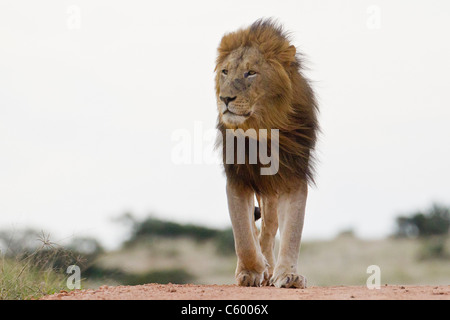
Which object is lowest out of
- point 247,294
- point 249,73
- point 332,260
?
point 332,260

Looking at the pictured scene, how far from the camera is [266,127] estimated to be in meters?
6.42

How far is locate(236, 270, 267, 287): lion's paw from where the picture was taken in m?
6.54

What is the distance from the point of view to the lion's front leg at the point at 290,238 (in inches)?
242

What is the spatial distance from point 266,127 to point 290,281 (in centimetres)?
135

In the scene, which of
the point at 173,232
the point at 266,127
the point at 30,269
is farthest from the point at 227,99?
the point at 173,232

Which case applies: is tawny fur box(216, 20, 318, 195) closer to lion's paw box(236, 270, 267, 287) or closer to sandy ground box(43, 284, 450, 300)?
lion's paw box(236, 270, 267, 287)

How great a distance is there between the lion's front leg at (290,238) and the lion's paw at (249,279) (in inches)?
12.1

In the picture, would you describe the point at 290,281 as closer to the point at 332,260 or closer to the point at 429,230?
the point at 332,260

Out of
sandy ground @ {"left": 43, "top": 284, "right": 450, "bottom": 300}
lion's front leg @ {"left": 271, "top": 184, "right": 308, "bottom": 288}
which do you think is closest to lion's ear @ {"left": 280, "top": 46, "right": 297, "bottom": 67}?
lion's front leg @ {"left": 271, "top": 184, "right": 308, "bottom": 288}

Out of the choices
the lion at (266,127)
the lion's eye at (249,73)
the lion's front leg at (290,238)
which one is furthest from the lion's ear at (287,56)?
the lion's front leg at (290,238)

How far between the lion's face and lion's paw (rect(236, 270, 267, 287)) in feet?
4.57

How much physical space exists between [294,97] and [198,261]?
19.8m
